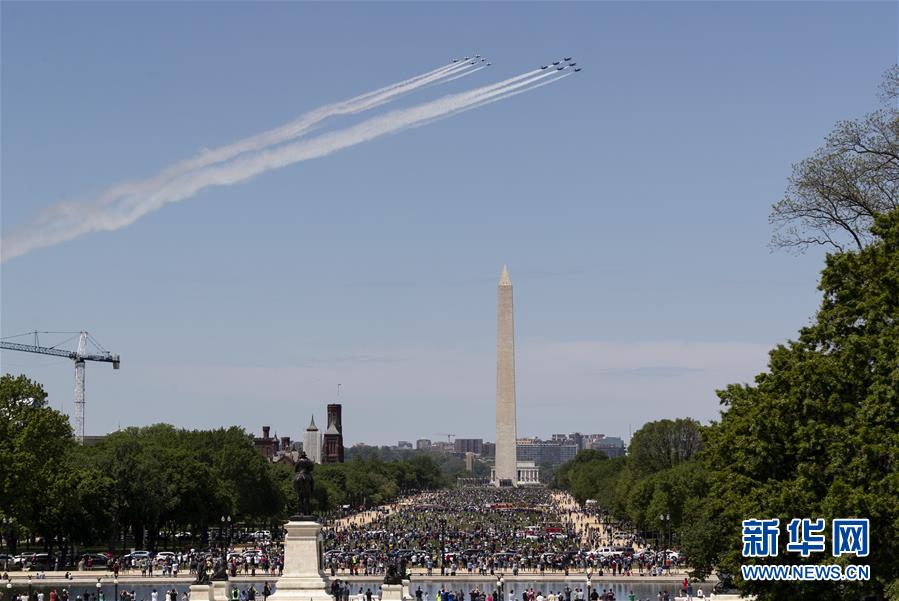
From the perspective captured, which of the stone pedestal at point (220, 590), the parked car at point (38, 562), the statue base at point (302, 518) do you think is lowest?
the parked car at point (38, 562)

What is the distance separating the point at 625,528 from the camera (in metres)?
153

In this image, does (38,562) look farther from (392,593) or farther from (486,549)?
(392,593)

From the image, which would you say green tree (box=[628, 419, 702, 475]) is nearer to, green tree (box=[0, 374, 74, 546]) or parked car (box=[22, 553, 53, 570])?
parked car (box=[22, 553, 53, 570])

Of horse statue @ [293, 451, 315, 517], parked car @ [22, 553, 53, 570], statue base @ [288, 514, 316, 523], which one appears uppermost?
horse statue @ [293, 451, 315, 517]

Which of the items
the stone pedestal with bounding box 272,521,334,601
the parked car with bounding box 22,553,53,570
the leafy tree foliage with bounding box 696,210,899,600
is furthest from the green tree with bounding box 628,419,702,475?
the leafy tree foliage with bounding box 696,210,899,600

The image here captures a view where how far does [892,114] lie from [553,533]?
304 ft

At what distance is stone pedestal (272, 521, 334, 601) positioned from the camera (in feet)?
166

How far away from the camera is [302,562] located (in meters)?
51.1

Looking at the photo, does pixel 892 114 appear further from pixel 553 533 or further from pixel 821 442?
pixel 553 533

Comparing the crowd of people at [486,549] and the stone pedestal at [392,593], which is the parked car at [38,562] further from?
the stone pedestal at [392,593]

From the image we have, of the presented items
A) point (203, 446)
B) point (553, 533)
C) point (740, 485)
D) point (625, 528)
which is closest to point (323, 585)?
point (740, 485)

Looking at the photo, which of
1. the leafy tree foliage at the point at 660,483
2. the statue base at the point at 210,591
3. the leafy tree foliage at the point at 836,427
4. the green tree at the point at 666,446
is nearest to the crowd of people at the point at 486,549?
the leafy tree foliage at the point at 660,483

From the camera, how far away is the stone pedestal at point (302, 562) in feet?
166

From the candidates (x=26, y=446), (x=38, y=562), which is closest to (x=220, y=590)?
(x=26, y=446)
